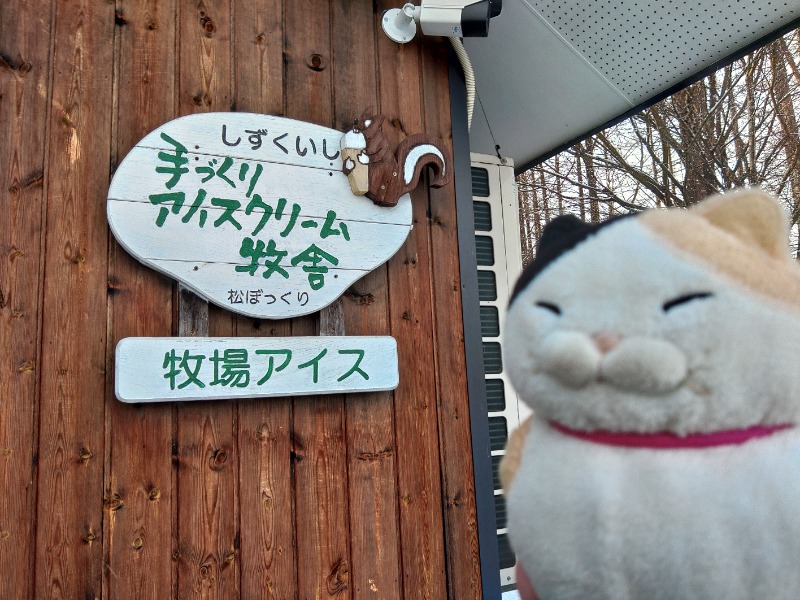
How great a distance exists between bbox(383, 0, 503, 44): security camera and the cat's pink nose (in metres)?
1.75

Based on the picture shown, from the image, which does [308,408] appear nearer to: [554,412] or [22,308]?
[22,308]

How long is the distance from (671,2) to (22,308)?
2255mm

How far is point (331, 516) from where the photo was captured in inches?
76.0

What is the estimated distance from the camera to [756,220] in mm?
712

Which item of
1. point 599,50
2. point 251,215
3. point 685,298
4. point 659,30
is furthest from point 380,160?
point 685,298

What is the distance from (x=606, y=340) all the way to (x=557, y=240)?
0.16 meters

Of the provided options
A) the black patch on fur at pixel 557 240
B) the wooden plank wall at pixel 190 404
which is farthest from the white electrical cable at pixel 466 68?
the black patch on fur at pixel 557 240

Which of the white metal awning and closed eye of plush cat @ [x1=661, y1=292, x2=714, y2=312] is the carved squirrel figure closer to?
the white metal awning

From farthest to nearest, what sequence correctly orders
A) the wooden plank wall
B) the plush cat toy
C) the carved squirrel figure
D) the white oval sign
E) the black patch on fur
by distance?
the carved squirrel figure
the white oval sign
the wooden plank wall
the black patch on fur
the plush cat toy

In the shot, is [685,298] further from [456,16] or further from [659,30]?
[659,30]

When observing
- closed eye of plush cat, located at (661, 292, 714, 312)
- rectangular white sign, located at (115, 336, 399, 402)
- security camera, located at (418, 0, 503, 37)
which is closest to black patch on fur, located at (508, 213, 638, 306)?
closed eye of plush cat, located at (661, 292, 714, 312)

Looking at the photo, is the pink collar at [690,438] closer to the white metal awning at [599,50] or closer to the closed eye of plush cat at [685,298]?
the closed eye of plush cat at [685,298]

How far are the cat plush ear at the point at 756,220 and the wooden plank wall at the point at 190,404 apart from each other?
140 centimetres

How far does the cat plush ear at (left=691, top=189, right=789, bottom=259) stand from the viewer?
71 cm
